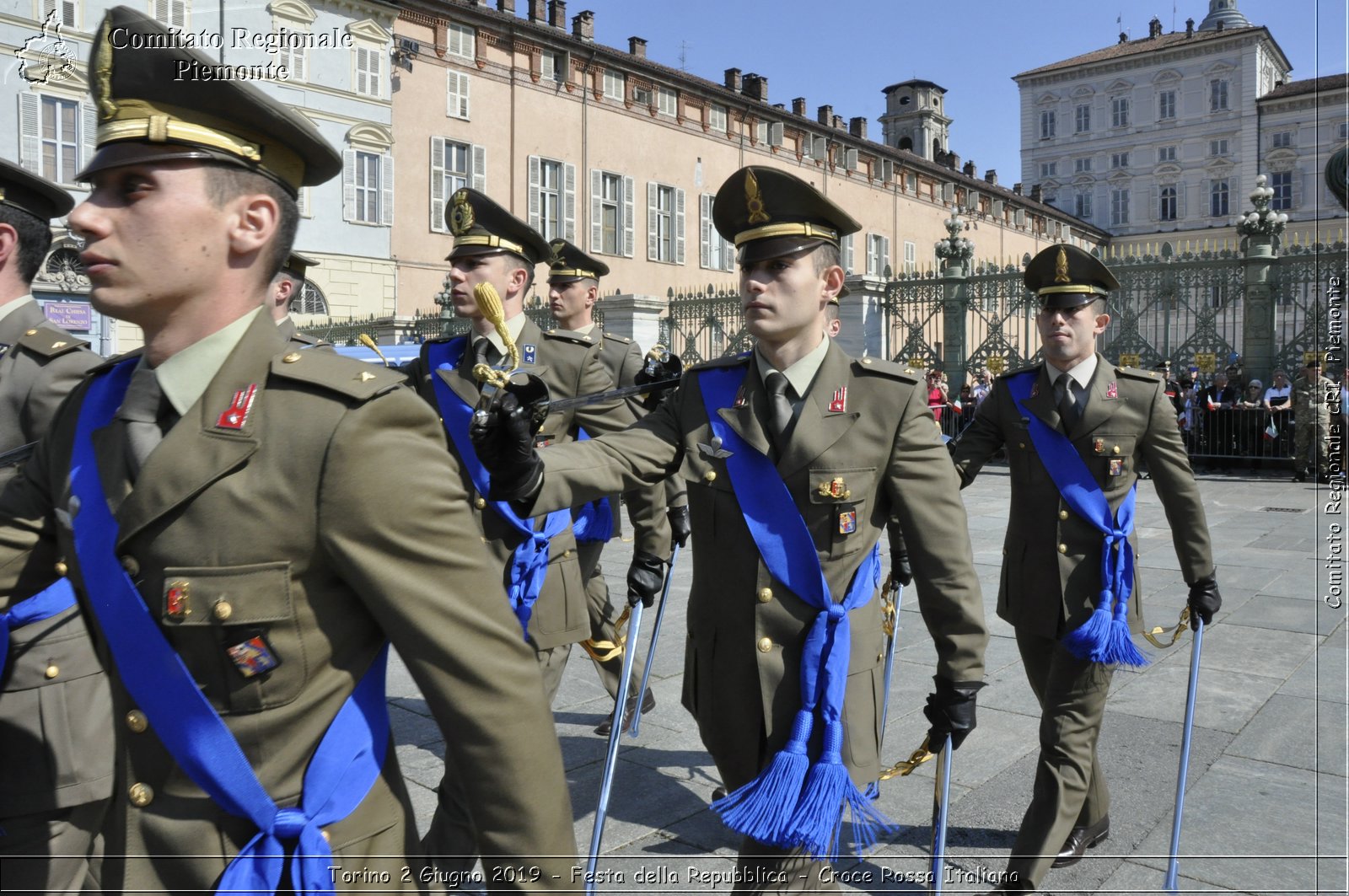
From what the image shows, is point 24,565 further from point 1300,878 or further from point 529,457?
point 1300,878

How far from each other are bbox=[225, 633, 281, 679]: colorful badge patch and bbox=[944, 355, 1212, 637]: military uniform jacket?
10.5ft

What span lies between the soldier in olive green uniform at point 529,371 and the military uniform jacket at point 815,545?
85cm

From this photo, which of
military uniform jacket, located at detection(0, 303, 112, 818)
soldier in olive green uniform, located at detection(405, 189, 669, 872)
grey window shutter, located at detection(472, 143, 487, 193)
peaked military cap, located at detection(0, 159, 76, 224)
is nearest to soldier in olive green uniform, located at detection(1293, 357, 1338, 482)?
soldier in olive green uniform, located at detection(405, 189, 669, 872)

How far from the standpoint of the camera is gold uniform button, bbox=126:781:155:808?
1.62m

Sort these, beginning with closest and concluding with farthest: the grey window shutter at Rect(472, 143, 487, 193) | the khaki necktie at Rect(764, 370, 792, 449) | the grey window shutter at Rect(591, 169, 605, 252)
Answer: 1. the khaki necktie at Rect(764, 370, 792, 449)
2. the grey window shutter at Rect(472, 143, 487, 193)
3. the grey window shutter at Rect(591, 169, 605, 252)

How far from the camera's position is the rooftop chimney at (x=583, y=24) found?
3500 centimetres

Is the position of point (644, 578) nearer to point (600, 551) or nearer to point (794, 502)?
point (600, 551)

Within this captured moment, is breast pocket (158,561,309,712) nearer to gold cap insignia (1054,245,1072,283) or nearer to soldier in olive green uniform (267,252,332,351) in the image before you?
soldier in olive green uniform (267,252,332,351)

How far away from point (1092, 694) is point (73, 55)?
86.2 feet

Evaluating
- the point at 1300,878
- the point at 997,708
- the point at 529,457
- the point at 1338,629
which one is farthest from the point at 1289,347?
the point at 529,457

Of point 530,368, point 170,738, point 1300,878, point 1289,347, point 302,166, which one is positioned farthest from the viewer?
point 1289,347

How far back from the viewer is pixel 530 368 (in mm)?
4273

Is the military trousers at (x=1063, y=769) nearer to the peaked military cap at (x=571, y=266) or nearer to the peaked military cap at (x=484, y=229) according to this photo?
the peaked military cap at (x=484, y=229)

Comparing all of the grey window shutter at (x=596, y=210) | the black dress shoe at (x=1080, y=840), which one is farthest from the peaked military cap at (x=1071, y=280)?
the grey window shutter at (x=596, y=210)
